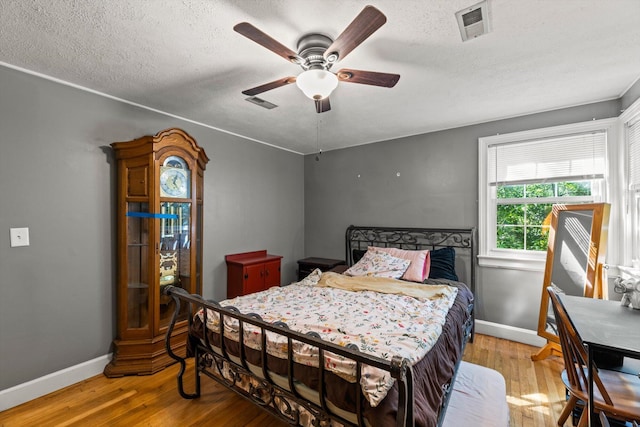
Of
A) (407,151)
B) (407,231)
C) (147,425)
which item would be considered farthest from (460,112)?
(147,425)

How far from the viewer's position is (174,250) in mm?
2850

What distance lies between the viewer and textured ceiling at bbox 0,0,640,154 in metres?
1.52

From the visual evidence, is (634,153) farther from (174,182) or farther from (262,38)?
(174,182)

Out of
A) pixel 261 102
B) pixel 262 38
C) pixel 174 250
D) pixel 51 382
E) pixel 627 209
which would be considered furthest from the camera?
pixel 174 250

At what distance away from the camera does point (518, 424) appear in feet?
6.29

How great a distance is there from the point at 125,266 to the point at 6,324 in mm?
794

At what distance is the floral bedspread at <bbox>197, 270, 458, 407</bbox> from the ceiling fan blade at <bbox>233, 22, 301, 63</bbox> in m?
1.58

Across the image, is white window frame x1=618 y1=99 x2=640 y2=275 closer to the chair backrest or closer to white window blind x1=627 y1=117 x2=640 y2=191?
white window blind x1=627 y1=117 x2=640 y2=191

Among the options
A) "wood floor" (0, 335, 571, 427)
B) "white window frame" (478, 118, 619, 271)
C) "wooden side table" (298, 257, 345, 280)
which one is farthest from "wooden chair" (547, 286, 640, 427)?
"wooden side table" (298, 257, 345, 280)

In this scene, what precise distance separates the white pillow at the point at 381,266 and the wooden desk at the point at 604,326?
1.43 m

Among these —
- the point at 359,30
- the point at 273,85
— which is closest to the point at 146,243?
the point at 273,85

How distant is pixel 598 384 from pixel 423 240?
234cm

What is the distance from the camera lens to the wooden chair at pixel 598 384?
1.38 meters

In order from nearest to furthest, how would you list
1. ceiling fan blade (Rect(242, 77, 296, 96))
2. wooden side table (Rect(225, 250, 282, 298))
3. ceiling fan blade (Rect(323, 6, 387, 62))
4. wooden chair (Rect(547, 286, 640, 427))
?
ceiling fan blade (Rect(323, 6, 387, 62)) < wooden chair (Rect(547, 286, 640, 427)) < ceiling fan blade (Rect(242, 77, 296, 96)) < wooden side table (Rect(225, 250, 282, 298))
